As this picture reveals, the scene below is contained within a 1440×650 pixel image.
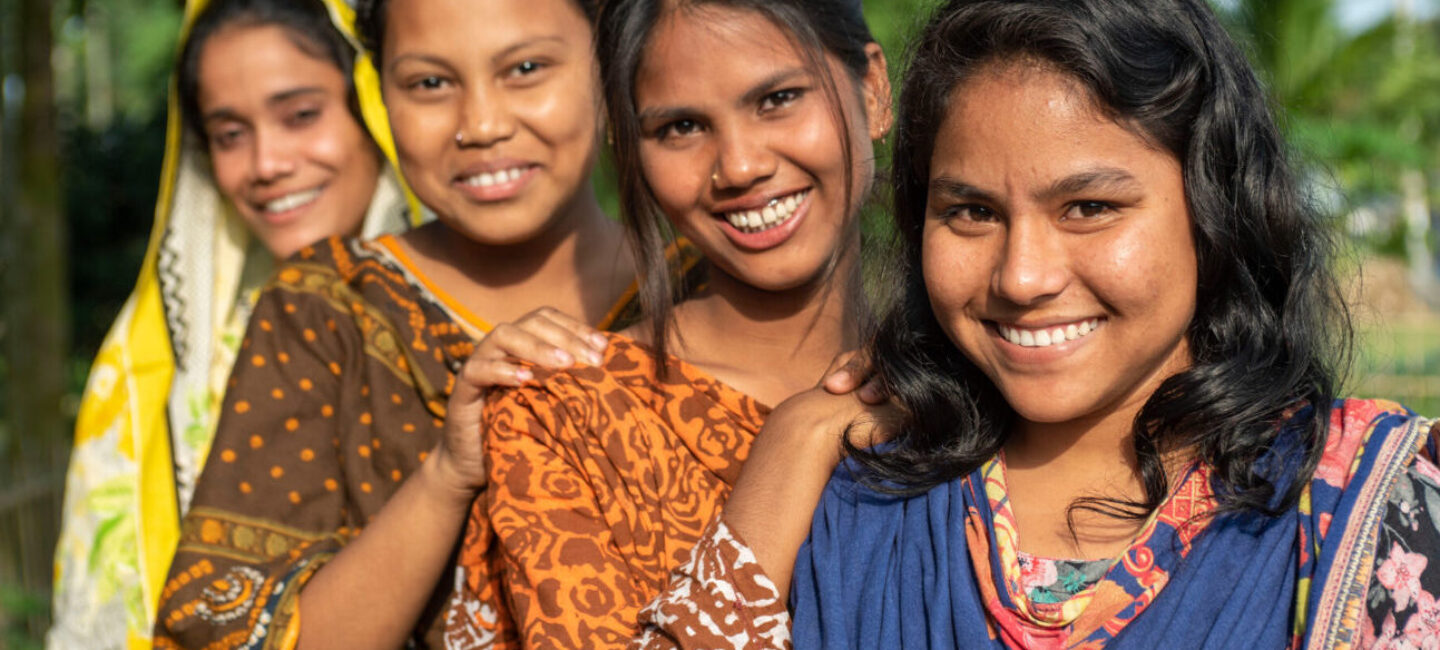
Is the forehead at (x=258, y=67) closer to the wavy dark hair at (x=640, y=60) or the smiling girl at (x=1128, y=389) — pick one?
the wavy dark hair at (x=640, y=60)

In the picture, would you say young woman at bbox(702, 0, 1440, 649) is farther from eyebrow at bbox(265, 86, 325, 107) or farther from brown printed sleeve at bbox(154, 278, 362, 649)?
eyebrow at bbox(265, 86, 325, 107)

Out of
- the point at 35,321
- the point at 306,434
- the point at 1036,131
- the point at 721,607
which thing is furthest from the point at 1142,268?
the point at 35,321

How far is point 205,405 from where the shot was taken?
140 inches

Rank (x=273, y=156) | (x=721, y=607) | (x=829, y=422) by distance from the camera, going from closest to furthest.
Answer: (x=721, y=607)
(x=829, y=422)
(x=273, y=156)

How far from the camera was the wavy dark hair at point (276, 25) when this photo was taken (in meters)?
3.56

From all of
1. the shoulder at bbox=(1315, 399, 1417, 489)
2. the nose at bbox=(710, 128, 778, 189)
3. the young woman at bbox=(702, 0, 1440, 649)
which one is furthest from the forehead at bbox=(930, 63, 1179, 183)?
the nose at bbox=(710, 128, 778, 189)

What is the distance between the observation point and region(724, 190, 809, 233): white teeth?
2449mm

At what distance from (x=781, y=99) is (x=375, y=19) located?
1.12 meters

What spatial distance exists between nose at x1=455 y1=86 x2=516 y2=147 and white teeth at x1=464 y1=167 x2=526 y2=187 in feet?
0.21

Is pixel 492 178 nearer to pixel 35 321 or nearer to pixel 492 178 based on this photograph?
pixel 492 178

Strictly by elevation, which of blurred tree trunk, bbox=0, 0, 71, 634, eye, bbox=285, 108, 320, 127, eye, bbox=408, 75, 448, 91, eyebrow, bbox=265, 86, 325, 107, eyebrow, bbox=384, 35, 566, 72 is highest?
eyebrow, bbox=384, 35, 566, 72

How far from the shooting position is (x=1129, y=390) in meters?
1.97

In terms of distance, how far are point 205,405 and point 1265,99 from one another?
265cm

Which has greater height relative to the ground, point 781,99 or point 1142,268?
point 781,99
